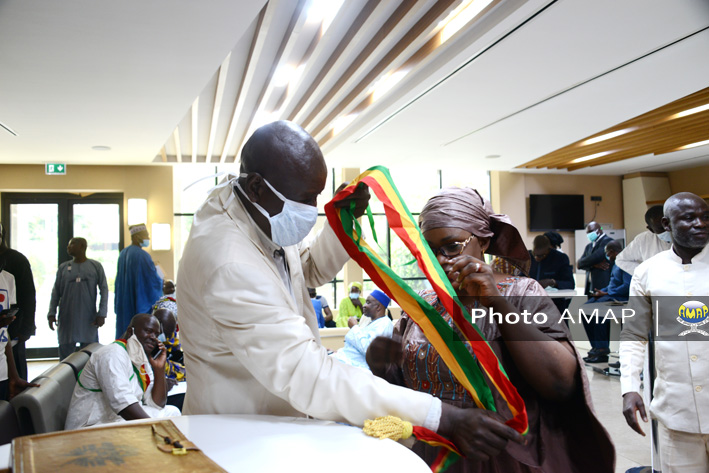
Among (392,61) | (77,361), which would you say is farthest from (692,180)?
(77,361)

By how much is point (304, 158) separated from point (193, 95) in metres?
4.39

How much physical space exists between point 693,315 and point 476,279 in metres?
1.78

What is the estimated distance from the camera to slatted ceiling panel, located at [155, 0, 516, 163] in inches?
159

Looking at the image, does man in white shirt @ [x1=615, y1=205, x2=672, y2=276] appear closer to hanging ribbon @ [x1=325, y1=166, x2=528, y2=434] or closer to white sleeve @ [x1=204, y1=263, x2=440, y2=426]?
hanging ribbon @ [x1=325, y1=166, x2=528, y2=434]

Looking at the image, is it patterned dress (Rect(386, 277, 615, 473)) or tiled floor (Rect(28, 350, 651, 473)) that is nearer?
patterned dress (Rect(386, 277, 615, 473))

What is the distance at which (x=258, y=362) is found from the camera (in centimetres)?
130

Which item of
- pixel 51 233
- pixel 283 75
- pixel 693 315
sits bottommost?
pixel 693 315

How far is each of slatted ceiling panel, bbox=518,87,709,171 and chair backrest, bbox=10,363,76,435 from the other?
7.14 meters

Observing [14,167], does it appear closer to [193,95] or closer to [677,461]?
[193,95]

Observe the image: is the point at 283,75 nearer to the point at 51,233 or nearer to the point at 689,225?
the point at 689,225

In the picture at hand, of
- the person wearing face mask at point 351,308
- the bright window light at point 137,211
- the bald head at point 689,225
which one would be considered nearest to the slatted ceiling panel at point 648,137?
the person wearing face mask at point 351,308

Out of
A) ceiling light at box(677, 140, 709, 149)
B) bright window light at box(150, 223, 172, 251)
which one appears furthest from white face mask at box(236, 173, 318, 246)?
ceiling light at box(677, 140, 709, 149)

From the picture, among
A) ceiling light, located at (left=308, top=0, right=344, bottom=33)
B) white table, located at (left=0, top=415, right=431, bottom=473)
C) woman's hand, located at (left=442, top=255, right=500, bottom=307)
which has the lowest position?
white table, located at (left=0, top=415, right=431, bottom=473)

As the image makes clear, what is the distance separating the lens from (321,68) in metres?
5.41
